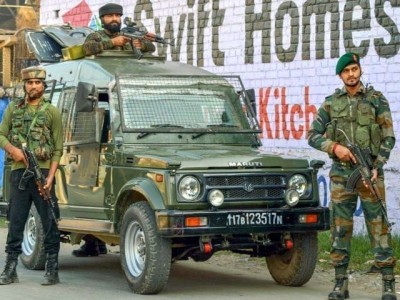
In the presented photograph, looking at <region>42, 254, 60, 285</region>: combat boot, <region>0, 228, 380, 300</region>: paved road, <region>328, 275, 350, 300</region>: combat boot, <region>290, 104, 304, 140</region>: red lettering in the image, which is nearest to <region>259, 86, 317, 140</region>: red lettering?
<region>290, 104, 304, 140</region>: red lettering

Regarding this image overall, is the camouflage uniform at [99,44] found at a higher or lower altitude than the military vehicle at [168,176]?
higher

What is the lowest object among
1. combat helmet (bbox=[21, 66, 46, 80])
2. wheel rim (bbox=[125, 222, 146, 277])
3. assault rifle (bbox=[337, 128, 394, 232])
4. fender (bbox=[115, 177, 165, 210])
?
wheel rim (bbox=[125, 222, 146, 277])

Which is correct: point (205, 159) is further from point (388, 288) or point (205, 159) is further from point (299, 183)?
point (388, 288)

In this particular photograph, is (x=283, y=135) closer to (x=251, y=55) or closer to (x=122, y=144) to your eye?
(x=251, y=55)

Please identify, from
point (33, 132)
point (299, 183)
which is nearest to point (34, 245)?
point (33, 132)

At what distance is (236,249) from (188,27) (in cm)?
806

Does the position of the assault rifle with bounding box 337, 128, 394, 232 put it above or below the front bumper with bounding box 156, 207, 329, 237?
above

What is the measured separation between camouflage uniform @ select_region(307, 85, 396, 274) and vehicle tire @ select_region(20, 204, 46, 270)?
3364 millimetres

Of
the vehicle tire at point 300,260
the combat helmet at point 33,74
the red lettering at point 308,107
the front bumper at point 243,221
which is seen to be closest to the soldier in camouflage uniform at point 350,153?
the front bumper at point 243,221

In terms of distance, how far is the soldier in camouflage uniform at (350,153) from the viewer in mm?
9703

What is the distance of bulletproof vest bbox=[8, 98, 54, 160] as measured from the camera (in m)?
10.8

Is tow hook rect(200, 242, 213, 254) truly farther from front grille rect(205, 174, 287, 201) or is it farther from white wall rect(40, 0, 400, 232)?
white wall rect(40, 0, 400, 232)

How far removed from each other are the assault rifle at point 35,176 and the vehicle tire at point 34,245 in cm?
117

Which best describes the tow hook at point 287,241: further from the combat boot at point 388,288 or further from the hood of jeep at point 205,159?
the combat boot at point 388,288
